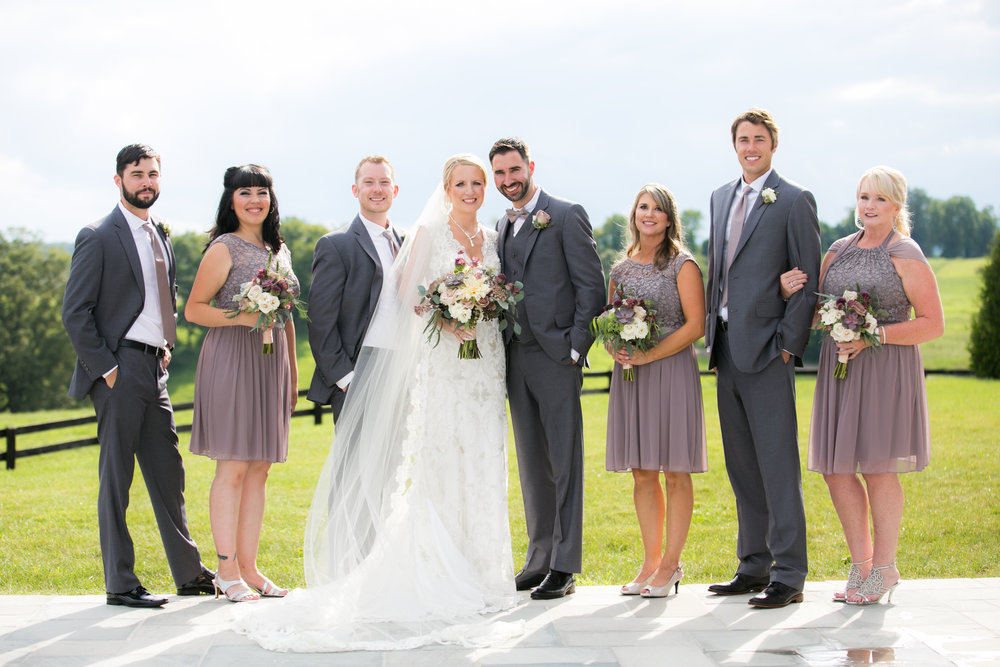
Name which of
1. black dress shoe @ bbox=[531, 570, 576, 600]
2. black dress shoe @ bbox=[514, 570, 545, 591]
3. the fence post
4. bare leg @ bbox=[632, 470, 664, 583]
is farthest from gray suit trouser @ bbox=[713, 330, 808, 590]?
the fence post

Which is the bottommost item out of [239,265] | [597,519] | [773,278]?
[597,519]

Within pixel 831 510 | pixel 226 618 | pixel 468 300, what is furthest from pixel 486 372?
pixel 831 510

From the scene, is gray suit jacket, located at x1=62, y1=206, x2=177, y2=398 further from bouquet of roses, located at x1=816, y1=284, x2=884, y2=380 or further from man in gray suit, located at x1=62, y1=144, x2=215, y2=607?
bouquet of roses, located at x1=816, y1=284, x2=884, y2=380

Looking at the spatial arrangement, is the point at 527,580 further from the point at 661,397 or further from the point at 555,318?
the point at 555,318

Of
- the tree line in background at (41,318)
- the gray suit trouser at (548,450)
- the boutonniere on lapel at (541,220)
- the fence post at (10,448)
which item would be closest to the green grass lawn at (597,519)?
the fence post at (10,448)

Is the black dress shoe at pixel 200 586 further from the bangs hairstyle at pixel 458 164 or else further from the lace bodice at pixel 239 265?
the bangs hairstyle at pixel 458 164

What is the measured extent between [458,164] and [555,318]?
117 cm

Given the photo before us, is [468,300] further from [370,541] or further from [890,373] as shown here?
[890,373]

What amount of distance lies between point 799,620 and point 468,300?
271 centimetres

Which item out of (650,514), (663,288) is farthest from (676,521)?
(663,288)

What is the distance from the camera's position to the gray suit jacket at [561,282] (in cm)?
593

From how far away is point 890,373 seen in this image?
5625 mm

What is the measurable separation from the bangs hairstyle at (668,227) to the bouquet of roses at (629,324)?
36 centimetres

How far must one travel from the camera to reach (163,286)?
608cm
